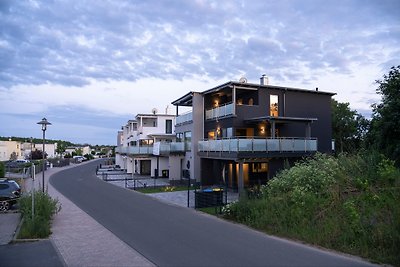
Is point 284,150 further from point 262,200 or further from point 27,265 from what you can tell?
point 27,265

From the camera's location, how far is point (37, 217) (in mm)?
12383

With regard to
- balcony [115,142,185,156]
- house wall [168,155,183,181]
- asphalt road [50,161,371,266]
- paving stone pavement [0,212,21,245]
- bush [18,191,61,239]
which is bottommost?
paving stone pavement [0,212,21,245]

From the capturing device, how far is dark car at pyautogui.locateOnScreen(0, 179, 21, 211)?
1746 cm

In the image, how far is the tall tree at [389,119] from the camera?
661 inches

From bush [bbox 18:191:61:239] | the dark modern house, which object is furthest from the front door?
bush [bbox 18:191:61:239]

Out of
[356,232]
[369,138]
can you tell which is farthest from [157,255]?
[369,138]

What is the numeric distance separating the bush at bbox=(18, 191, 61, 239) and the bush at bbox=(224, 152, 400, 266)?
24.7ft

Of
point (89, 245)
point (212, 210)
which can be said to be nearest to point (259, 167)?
point (212, 210)

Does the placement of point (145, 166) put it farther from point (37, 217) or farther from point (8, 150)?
point (8, 150)

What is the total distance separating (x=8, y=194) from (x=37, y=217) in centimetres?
717

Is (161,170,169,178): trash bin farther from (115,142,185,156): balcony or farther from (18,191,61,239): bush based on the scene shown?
(18,191,61,239): bush

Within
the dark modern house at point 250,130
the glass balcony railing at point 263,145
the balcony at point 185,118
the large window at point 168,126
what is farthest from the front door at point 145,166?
the glass balcony railing at point 263,145

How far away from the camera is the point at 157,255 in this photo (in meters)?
9.71

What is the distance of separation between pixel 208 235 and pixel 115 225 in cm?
444
